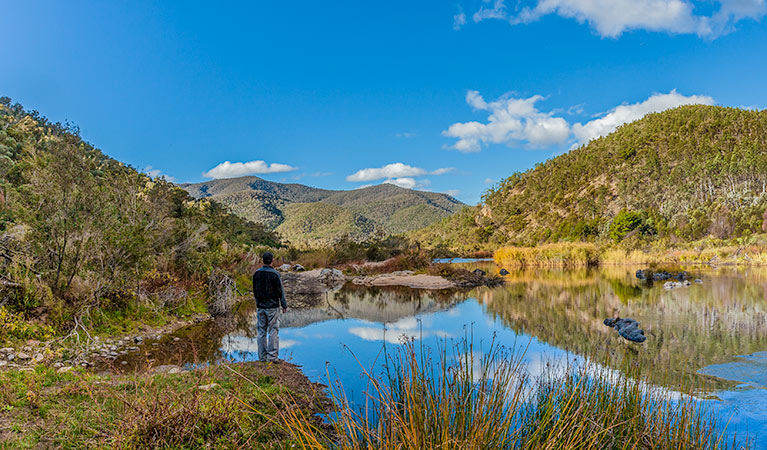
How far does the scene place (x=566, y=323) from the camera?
9.95 meters

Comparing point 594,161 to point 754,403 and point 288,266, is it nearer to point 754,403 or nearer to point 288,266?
point 288,266

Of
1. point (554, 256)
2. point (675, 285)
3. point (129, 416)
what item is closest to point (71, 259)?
point (129, 416)

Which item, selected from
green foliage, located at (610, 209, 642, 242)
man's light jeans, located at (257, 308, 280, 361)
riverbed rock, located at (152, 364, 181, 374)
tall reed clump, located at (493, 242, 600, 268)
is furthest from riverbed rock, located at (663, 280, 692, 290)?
green foliage, located at (610, 209, 642, 242)

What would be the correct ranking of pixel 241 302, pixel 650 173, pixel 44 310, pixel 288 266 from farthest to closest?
pixel 650 173 < pixel 288 266 < pixel 241 302 < pixel 44 310

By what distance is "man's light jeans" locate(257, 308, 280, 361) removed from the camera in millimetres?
6586

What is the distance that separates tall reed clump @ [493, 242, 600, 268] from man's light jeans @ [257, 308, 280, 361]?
84.2 ft

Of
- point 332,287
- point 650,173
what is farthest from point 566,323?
point 650,173

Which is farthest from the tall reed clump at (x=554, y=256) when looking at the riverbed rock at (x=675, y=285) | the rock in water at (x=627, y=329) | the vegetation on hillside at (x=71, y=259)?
the vegetation on hillside at (x=71, y=259)

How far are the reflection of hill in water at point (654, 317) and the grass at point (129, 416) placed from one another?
3263 mm

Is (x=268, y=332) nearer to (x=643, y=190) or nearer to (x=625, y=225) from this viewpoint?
(x=625, y=225)

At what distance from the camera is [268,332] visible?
664 cm

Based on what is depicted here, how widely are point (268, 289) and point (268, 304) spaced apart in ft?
0.79

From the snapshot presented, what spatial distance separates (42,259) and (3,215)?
1.87m

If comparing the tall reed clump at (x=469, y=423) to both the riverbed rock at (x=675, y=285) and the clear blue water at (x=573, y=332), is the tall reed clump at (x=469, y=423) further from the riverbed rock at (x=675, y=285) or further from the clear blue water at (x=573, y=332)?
the riverbed rock at (x=675, y=285)
